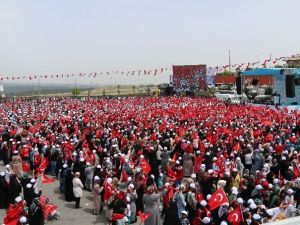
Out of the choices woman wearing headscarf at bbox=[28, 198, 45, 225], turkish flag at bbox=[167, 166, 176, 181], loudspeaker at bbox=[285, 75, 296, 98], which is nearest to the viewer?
woman wearing headscarf at bbox=[28, 198, 45, 225]

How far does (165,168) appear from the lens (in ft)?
47.1

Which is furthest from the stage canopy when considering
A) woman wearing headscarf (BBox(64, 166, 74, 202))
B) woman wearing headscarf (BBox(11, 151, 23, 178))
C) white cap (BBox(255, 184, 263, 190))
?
white cap (BBox(255, 184, 263, 190))

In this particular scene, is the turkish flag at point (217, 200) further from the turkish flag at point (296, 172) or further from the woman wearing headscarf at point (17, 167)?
the woman wearing headscarf at point (17, 167)

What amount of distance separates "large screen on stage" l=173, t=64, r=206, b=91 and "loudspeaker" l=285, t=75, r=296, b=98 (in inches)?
644

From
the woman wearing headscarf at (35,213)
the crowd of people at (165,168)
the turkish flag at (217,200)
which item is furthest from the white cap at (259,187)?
the woman wearing headscarf at (35,213)

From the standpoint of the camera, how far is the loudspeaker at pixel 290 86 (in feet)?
119

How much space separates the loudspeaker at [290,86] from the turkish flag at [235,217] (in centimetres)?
2989

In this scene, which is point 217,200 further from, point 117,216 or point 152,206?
point 117,216

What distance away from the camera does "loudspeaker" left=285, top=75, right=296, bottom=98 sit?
119ft

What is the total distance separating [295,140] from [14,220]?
11300 mm

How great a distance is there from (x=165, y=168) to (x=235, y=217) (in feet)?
21.3

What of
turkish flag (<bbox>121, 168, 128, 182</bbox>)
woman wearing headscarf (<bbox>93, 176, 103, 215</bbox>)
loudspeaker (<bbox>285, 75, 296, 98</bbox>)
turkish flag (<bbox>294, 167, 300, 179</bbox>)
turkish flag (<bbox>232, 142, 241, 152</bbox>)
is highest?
loudspeaker (<bbox>285, 75, 296, 98</bbox>)

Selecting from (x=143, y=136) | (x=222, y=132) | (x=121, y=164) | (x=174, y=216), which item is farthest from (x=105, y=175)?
(x=222, y=132)

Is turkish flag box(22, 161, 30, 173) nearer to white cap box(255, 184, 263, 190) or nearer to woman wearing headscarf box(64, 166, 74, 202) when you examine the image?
woman wearing headscarf box(64, 166, 74, 202)
